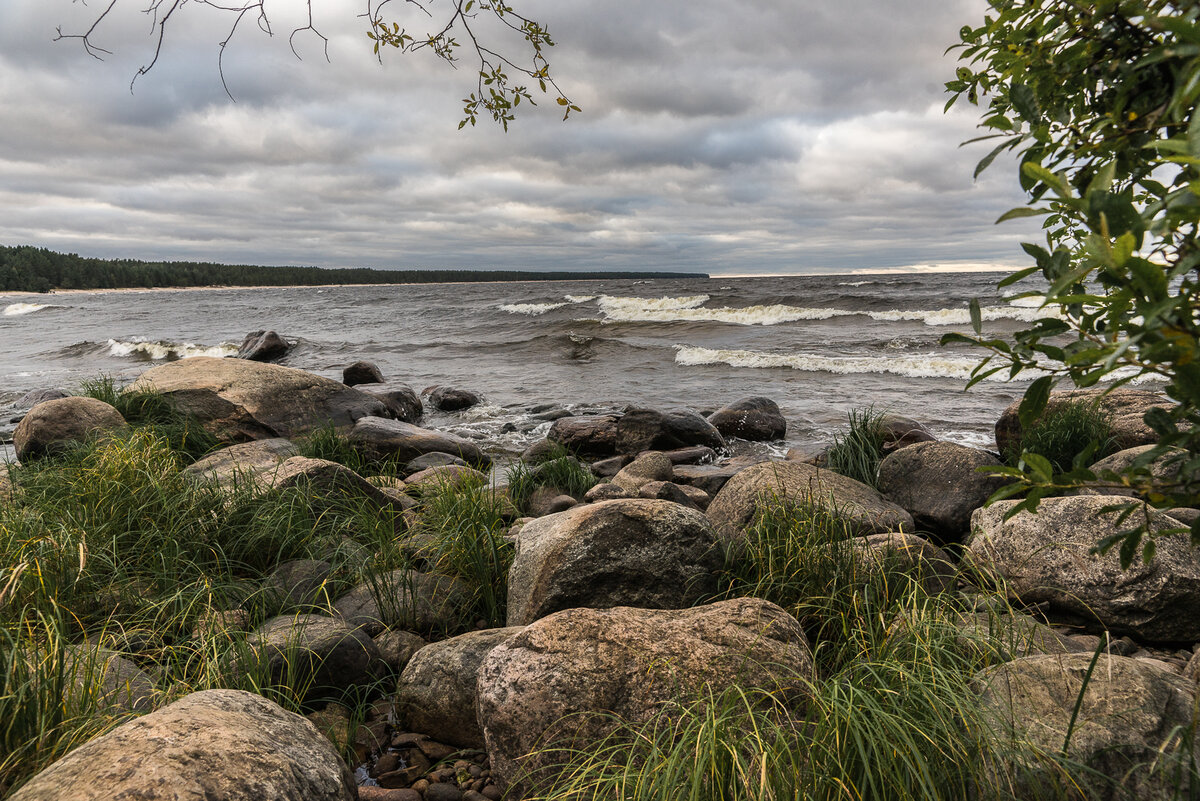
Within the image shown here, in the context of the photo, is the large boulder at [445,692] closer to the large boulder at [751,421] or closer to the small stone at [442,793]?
the small stone at [442,793]

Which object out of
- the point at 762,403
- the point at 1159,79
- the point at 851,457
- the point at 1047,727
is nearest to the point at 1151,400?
the point at 851,457

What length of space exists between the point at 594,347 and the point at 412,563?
1922 centimetres

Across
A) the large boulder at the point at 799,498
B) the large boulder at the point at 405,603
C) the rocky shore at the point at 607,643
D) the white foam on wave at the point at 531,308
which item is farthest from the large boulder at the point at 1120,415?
the white foam on wave at the point at 531,308

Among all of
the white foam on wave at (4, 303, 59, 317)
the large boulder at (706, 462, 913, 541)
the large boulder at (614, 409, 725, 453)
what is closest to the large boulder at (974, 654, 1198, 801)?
the large boulder at (706, 462, 913, 541)

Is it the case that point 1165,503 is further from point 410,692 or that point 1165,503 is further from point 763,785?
point 410,692

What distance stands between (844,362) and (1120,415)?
10.9 m

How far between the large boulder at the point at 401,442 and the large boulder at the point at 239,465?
163 centimetres

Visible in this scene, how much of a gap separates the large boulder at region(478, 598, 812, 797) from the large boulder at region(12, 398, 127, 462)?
640 cm

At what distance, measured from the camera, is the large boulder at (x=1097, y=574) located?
404 centimetres

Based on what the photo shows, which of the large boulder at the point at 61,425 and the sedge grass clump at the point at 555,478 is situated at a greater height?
the large boulder at the point at 61,425

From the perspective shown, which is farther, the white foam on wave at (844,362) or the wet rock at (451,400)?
the white foam on wave at (844,362)

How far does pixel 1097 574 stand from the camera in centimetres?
415

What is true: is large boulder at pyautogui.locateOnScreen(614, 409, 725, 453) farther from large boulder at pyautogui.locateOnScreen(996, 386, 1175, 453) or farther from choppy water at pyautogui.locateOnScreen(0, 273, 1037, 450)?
large boulder at pyautogui.locateOnScreen(996, 386, 1175, 453)

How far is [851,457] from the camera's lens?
742cm
